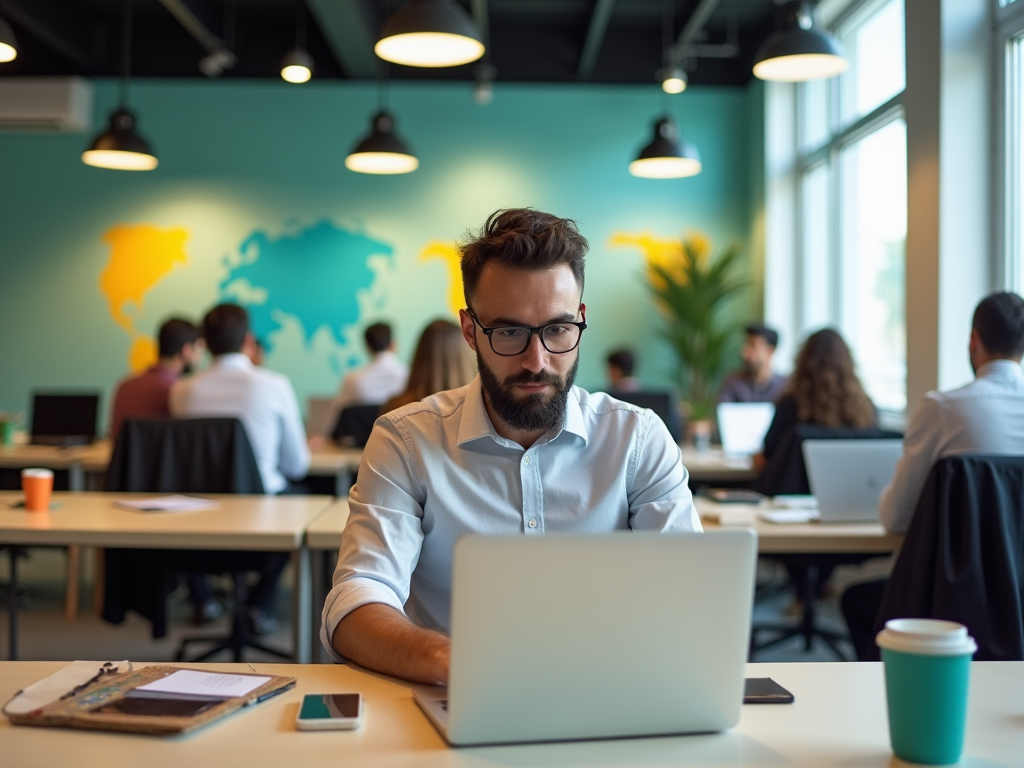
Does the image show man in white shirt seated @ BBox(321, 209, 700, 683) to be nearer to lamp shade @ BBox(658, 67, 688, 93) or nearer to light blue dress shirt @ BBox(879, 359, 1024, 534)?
light blue dress shirt @ BBox(879, 359, 1024, 534)

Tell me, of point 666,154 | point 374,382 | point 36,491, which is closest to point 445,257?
point 374,382

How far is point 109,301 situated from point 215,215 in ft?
3.44

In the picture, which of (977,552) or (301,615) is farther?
(301,615)

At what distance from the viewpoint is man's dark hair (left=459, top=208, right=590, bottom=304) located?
1.61 m

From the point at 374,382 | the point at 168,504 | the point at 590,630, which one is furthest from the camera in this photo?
the point at 374,382

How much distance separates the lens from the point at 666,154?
5.58m

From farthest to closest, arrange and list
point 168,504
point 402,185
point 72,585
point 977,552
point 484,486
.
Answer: point 402,185 < point 72,585 < point 168,504 < point 977,552 < point 484,486

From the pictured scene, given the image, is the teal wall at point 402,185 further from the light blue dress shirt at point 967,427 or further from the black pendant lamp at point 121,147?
the light blue dress shirt at point 967,427

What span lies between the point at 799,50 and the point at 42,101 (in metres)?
5.92

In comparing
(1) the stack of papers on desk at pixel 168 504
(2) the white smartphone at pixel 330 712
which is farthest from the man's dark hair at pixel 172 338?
(2) the white smartphone at pixel 330 712

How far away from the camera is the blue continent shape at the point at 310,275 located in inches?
304

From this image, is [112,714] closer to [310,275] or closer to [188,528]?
[188,528]

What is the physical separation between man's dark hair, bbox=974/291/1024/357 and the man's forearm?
2013mm

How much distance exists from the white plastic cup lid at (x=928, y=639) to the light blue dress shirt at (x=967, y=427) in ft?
5.70
